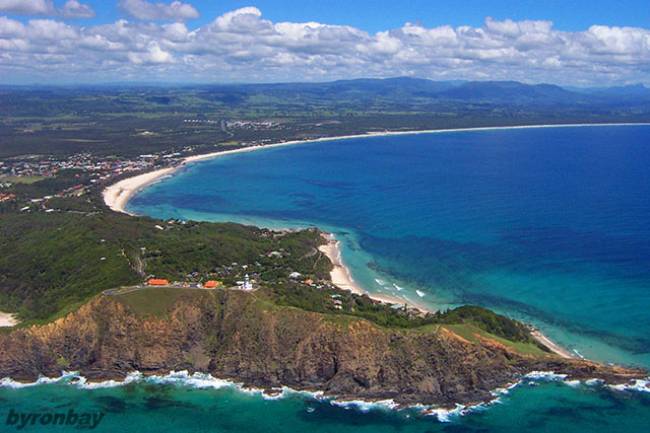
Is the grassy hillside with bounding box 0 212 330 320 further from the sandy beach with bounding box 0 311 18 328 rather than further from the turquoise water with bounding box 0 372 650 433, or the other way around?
the turquoise water with bounding box 0 372 650 433

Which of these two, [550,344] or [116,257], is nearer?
[550,344]

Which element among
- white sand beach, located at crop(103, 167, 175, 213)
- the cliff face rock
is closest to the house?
the cliff face rock

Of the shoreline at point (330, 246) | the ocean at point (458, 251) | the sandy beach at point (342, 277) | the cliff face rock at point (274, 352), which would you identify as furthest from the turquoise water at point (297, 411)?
the sandy beach at point (342, 277)

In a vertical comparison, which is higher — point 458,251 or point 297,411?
point 458,251

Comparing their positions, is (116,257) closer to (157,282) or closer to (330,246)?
(157,282)

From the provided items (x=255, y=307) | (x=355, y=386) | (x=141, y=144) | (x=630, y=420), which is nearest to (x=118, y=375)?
(x=255, y=307)

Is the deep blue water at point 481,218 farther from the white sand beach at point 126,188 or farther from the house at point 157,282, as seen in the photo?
the house at point 157,282

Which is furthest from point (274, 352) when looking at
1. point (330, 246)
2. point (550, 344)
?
point (330, 246)
